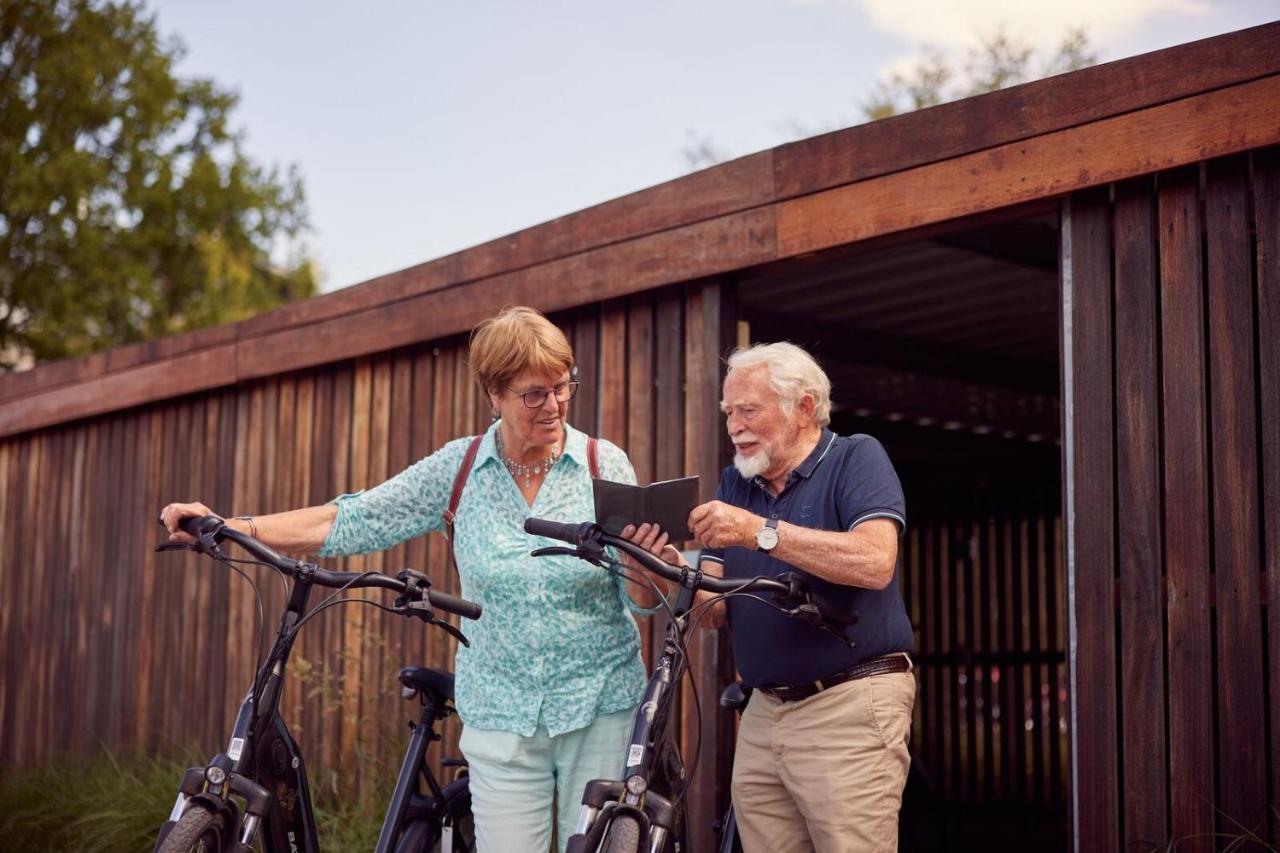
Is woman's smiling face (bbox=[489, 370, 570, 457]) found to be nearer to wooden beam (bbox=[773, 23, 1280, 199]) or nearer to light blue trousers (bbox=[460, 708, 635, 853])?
light blue trousers (bbox=[460, 708, 635, 853])

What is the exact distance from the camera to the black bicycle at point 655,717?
2842 millimetres

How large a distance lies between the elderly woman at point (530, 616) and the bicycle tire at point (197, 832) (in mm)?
592

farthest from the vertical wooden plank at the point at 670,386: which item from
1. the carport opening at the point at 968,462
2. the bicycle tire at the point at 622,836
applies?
the bicycle tire at the point at 622,836

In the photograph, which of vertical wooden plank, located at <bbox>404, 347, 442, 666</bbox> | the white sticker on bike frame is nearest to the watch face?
the white sticker on bike frame

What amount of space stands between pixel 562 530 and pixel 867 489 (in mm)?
723

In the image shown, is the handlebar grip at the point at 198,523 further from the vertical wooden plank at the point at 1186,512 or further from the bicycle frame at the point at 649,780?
the vertical wooden plank at the point at 1186,512

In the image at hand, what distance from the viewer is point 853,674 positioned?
328 centimetres

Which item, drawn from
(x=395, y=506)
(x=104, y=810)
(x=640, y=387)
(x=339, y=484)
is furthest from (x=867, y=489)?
Answer: (x=104, y=810)

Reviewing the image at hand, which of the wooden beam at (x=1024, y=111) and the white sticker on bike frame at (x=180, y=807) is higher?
the wooden beam at (x=1024, y=111)

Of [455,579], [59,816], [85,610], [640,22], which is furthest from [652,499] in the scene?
[640,22]

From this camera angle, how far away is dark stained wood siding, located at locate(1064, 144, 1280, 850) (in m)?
3.87

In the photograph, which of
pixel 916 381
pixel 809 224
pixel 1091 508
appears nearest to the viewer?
pixel 1091 508

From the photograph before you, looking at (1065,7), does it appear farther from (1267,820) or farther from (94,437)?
(1267,820)

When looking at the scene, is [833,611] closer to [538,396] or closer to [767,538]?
[767,538]
